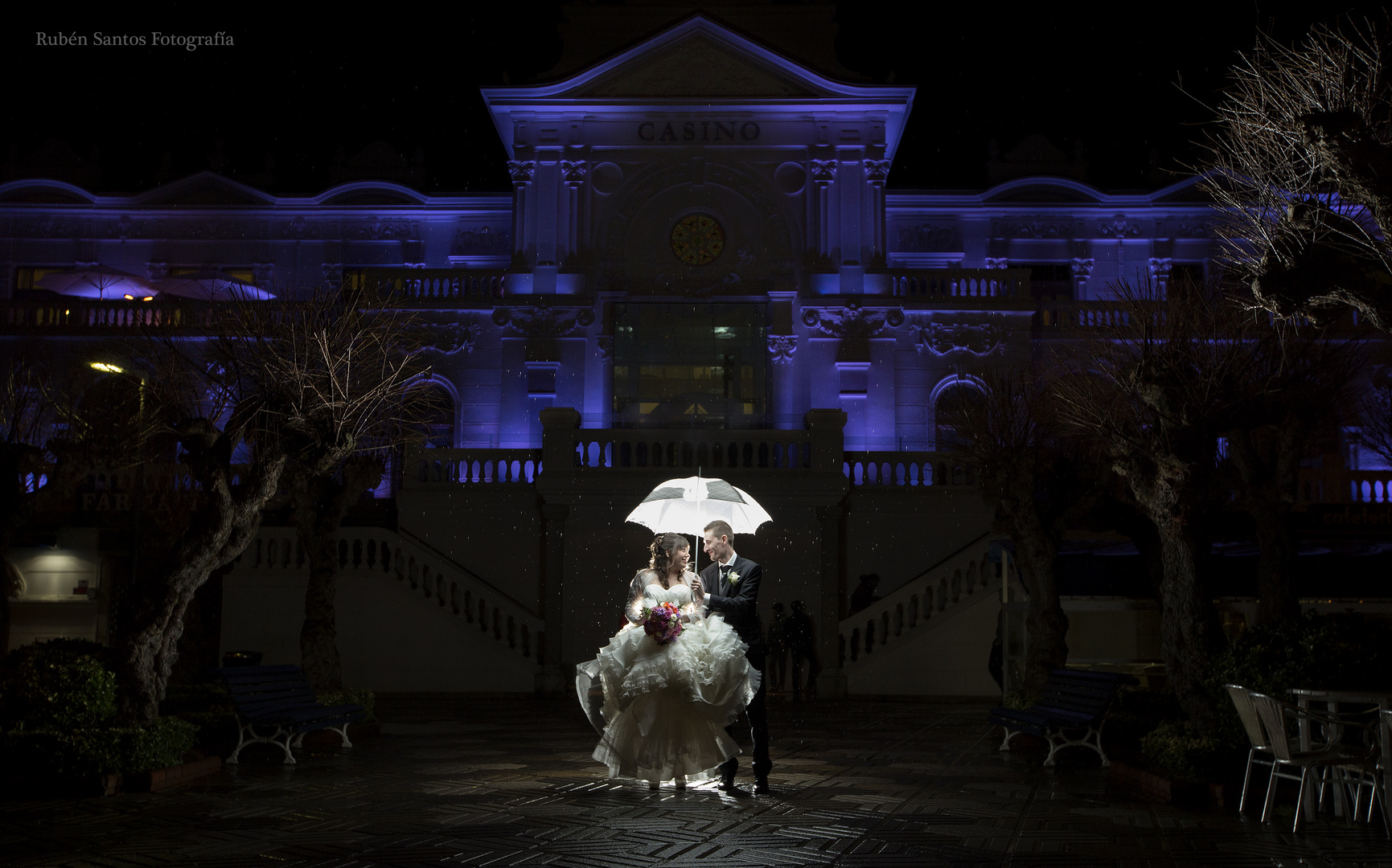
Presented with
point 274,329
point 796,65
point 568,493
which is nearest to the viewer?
point 274,329

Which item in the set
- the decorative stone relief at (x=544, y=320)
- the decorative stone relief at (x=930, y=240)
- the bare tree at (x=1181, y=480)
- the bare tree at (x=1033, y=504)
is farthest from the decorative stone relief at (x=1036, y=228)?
the bare tree at (x=1181, y=480)

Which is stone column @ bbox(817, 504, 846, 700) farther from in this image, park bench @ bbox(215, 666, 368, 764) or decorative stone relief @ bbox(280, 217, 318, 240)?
decorative stone relief @ bbox(280, 217, 318, 240)

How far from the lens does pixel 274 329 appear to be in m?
14.1

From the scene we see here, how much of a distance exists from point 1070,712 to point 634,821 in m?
5.86

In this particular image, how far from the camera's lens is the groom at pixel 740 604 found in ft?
33.7

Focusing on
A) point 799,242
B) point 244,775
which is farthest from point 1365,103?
point 799,242

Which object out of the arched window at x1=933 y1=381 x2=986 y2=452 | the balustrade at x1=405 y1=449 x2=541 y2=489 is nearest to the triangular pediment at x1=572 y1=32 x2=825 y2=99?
the arched window at x1=933 y1=381 x2=986 y2=452

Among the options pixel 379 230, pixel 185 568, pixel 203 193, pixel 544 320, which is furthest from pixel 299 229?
pixel 185 568

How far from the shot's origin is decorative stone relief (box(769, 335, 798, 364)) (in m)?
30.1

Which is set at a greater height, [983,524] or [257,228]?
[257,228]

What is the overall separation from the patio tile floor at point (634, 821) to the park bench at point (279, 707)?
0.36 meters

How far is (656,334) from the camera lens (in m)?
30.4

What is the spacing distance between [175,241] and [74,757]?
2752cm

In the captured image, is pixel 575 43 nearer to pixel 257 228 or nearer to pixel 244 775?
pixel 257 228
